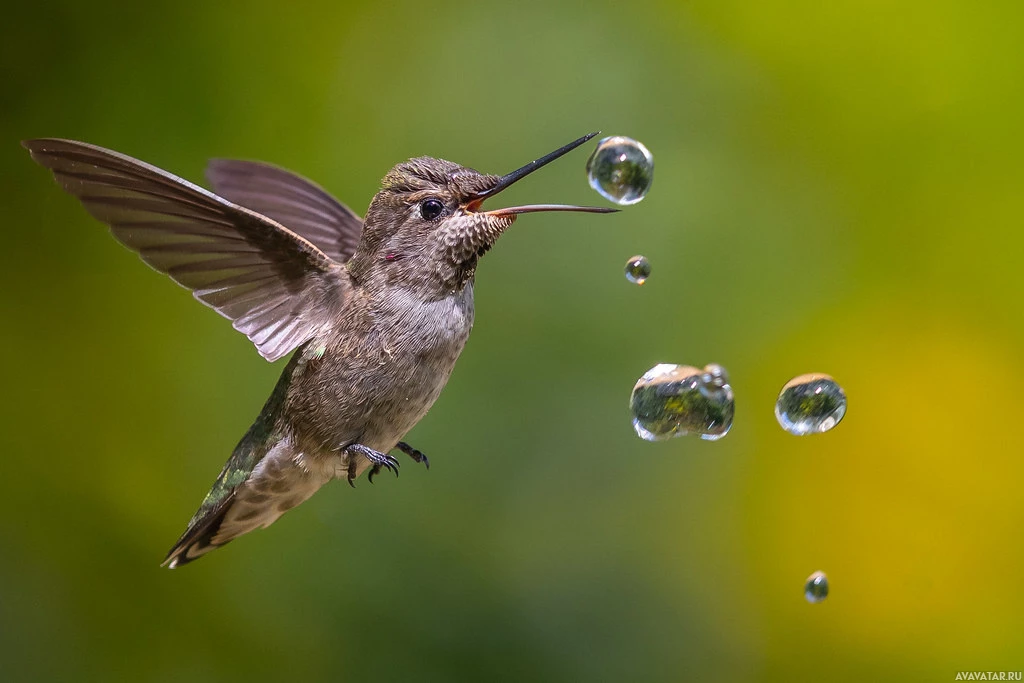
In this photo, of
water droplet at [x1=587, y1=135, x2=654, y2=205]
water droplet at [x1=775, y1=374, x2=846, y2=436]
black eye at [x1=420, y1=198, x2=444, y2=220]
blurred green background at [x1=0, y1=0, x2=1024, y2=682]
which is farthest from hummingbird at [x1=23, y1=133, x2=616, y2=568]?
blurred green background at [x1=0, y1=0, x2=1024, y2=682]

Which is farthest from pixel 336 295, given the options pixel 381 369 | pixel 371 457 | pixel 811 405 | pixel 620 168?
pixel 811 405

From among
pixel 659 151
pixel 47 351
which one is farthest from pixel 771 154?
pixel 47 351

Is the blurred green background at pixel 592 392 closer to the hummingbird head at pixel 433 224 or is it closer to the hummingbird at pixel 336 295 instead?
the hummingbird at pixel 336 295

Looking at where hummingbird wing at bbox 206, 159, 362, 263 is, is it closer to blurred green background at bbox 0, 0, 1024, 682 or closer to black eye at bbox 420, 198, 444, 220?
black eye at bbox 420, 198, 444, 220

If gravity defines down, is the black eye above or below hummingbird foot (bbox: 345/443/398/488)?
above

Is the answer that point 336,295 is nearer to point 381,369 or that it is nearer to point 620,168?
point 381,369

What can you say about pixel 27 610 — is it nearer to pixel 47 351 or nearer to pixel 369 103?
pixel 47 351

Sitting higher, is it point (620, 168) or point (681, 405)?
point (620, 168)
